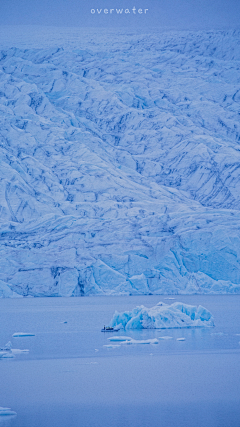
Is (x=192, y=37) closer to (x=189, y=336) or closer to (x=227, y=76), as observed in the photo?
(x=227, y=76)

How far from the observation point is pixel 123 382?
12086 millimetres

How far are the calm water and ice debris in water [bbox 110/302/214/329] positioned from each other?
0.58 m

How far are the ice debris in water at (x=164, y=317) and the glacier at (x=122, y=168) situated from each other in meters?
9.24

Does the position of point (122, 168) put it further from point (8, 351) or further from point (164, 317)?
point (8, 351)

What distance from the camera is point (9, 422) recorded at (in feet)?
30.0

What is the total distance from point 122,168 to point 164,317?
2610 centimetres

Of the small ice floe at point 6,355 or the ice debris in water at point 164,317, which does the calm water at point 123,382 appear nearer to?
the small ice floe at point 6,355

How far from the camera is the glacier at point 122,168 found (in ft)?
104

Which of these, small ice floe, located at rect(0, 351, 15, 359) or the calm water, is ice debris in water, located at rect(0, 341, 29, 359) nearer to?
small ice floe, located at rect(0, 351, 15, 359)

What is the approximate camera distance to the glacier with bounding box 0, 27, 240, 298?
104 ft

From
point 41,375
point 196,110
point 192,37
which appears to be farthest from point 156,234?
point 192,37

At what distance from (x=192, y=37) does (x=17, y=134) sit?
84.1 ft

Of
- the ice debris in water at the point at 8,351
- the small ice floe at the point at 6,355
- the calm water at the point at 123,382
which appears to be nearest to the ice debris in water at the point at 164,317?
the calm water at the point at 123,382

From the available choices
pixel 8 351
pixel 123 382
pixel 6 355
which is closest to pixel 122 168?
pixel 8 351
